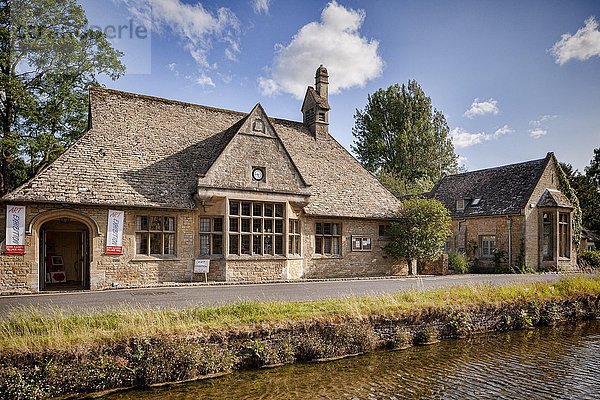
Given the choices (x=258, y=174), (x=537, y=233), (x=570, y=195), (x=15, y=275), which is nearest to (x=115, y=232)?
(x=15, y=275)

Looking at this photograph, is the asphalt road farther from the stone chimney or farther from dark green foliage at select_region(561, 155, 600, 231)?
dark green foliage at select_region(561, 155, 600, 231)

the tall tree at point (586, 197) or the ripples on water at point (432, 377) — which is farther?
the tall tree at point (586, 197)

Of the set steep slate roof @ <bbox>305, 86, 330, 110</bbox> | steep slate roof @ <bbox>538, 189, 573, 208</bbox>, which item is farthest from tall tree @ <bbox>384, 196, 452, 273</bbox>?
steep slate roof @ <bbox>538, 189, 573, 208</bbox>

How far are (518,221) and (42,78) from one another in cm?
3142

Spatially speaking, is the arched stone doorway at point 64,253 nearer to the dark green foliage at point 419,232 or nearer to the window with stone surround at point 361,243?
the window with stone surround at point 361,243

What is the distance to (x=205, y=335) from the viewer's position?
10.3m

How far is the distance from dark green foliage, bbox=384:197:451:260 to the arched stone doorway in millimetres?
15562

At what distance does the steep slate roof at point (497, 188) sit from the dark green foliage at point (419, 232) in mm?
7856

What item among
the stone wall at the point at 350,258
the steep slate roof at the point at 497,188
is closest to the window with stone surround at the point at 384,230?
the stone wall at the point at 350,258

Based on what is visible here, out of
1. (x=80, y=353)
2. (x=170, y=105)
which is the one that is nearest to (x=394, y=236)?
(x=170, y=105)

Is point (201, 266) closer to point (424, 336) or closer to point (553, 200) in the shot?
point (424, 336)

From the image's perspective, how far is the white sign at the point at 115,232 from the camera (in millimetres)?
18719

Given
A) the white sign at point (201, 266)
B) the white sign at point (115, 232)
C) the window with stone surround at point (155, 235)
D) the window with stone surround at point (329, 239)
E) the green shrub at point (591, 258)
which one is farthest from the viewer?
the green shrub at point (591, 258)

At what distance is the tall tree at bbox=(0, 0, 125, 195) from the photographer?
86.0ft
